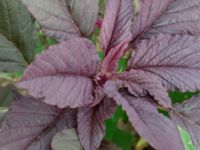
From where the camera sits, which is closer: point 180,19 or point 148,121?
point 148,121

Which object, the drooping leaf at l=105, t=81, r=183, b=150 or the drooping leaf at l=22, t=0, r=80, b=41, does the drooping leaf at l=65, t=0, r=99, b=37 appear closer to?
the drooping leaf at l=22, t=0, r=80, b=41

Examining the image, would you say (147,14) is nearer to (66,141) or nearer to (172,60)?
(172,60)

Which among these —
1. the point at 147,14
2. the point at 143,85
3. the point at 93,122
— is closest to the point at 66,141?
the point at 93,122

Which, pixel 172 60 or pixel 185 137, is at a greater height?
pixel 172 60

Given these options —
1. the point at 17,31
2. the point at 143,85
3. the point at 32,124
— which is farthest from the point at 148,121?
the point at 17,31

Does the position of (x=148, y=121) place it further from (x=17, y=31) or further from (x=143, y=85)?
(x=17, y=31)
